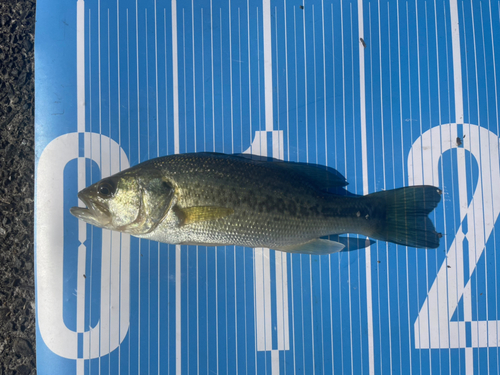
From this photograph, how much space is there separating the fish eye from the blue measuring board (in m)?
0.36

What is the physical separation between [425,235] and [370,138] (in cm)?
75

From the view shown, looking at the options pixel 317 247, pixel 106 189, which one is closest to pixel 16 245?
pixel 106 189

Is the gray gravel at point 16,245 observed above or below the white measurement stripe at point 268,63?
below

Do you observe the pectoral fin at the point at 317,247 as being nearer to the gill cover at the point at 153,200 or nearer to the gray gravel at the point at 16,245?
the gill cover at the point at 153,200

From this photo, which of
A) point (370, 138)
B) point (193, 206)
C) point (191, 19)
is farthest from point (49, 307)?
point (370, 138)

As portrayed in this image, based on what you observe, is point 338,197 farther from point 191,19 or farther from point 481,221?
point 191,19

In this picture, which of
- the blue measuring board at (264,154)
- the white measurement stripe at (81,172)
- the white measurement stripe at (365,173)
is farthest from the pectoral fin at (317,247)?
the white measurement stripe at (81,172)

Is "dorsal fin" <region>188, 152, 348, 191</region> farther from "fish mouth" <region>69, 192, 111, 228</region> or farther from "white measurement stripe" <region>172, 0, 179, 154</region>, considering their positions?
Result: "fish mouth" <region>69, 192, 111, 228</region>

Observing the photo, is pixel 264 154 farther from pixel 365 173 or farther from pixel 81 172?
pixel 81 172

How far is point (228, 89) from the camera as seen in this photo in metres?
2.21

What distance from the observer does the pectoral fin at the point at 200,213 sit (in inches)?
70.2

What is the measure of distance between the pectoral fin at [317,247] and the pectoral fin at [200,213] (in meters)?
0.48

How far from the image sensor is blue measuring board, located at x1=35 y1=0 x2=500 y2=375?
216 centimetres

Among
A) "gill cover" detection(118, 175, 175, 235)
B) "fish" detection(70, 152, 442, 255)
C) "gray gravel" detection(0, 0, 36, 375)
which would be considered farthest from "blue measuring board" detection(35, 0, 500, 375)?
"gill cover" detection(118, 175, 175, 235)
